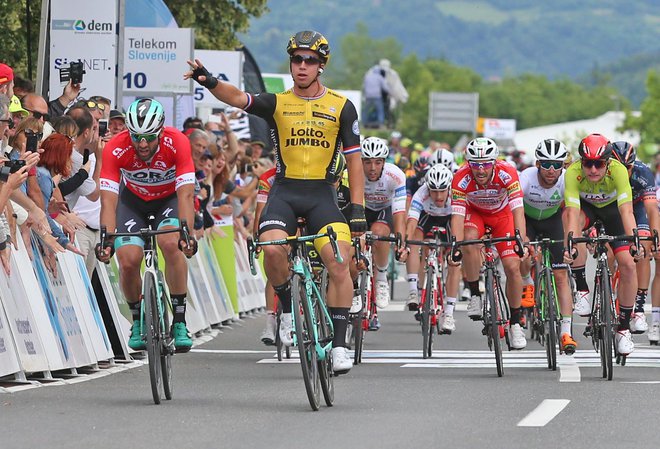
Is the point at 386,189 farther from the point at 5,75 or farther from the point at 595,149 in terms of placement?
the point at 5,75

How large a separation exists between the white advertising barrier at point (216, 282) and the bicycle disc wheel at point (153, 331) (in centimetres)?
797

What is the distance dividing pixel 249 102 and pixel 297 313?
72.8 inches

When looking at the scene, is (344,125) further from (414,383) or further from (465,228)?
(465,228)

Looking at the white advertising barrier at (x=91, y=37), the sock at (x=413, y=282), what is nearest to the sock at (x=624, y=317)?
the sock at (x=413, y=282)

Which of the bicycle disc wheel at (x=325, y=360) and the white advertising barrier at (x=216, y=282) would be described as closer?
the bicycle disc wheel at (x=325, y=360)

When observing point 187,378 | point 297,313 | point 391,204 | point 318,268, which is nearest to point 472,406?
point 297,313

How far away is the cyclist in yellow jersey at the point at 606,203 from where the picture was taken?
14.4 metres

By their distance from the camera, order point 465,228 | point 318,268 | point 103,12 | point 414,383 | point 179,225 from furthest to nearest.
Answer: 1. point 103,12
2. point 465,228
3. point 318,268
4. point 414,383
5. point 179,225

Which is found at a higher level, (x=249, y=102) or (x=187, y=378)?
(x=249, y=102)

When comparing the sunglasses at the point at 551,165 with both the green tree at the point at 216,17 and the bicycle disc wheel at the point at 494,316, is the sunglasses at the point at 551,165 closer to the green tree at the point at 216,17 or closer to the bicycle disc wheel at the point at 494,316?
the bicycle disc wheel at the point at 494,316

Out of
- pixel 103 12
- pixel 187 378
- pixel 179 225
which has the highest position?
pixel 103 12

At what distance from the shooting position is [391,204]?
729 inches

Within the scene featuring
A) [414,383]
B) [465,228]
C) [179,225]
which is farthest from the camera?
[465,228]

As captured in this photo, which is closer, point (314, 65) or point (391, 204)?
point (314, 65)
